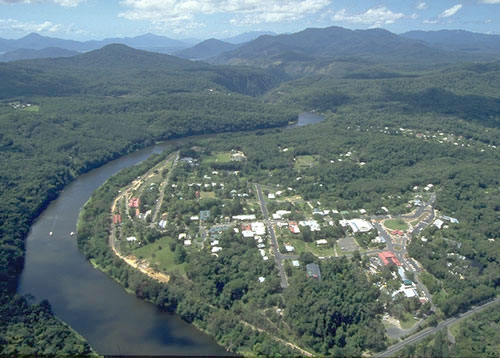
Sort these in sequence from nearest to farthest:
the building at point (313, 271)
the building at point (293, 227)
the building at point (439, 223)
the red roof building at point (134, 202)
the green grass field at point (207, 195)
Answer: the building at point (313, 271), the building at point (293, 227), the building at point (439, 223), the red roof building at point (134, 202), the green grass field at point (207, 195)

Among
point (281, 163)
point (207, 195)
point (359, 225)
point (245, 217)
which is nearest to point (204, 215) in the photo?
point (245, 217)

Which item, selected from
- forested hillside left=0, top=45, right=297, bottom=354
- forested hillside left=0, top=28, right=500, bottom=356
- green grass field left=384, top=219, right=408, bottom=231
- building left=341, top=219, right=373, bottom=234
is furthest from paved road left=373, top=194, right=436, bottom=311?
forested hillside left=0, top=45, right=297, bottom=354

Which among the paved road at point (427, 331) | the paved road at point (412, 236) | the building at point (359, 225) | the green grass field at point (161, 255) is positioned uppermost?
the building at point (359, 225)

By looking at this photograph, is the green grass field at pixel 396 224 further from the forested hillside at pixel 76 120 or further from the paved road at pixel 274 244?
the forested hillside at pixel 76 120

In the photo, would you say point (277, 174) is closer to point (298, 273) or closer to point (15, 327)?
point (298, 273)

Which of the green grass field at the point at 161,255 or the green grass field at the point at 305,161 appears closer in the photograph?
the green grass field at the point at 161,255

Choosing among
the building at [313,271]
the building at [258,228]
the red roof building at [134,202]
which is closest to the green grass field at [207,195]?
the red roof building at [134,202]

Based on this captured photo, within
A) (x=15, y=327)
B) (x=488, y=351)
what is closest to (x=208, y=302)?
(x=15, y=327)

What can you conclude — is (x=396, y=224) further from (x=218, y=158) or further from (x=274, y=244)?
(x=218, y=158)
